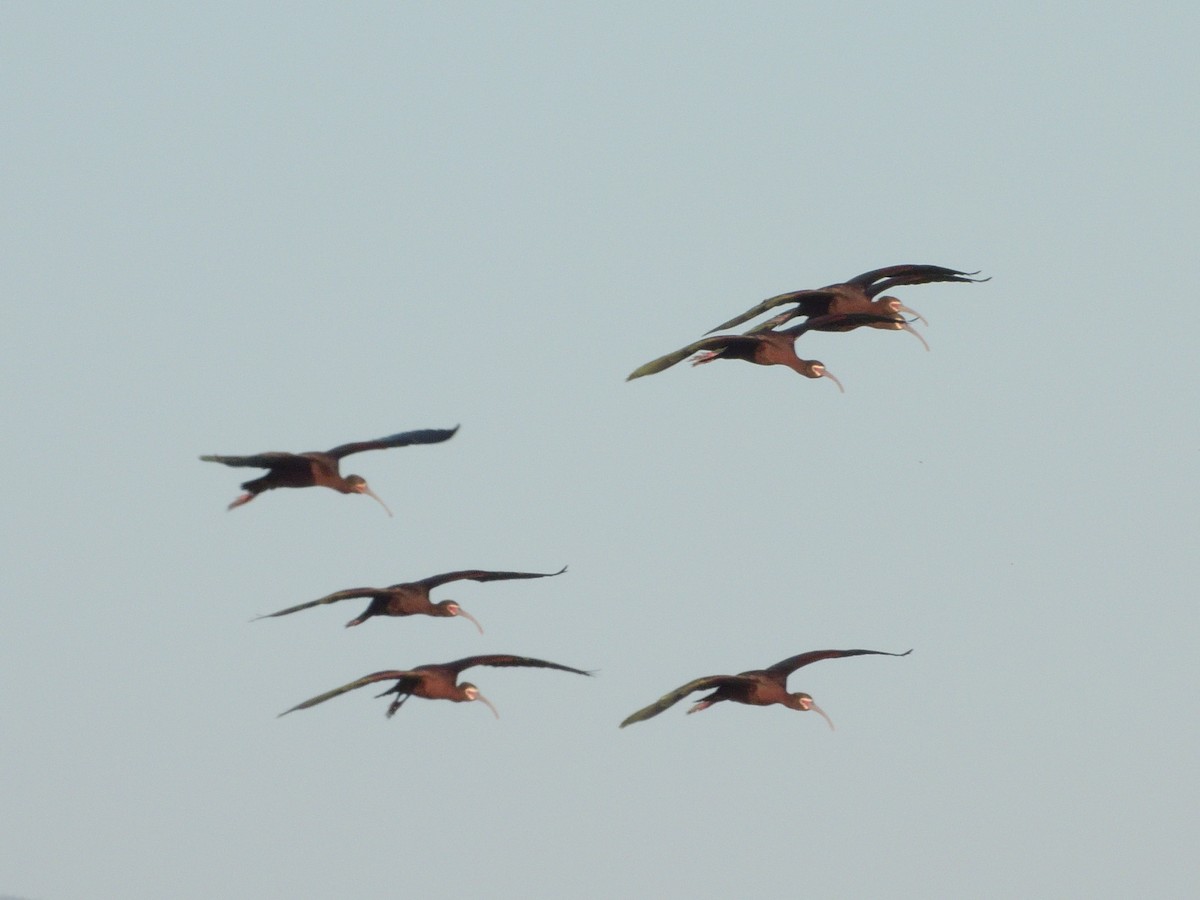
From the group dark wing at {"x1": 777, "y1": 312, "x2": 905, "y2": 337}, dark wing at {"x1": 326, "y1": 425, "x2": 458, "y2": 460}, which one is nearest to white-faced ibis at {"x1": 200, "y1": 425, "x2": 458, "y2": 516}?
dark wing at {"x1": 326, "y1": 425, "x2": 458, "y2": 460}

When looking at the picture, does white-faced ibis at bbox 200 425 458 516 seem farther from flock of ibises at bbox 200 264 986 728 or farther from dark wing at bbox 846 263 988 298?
dark wing at bbox 846 263 988 298

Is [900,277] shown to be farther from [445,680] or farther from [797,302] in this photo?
[445,680]

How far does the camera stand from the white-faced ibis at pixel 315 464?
31641 millimetres

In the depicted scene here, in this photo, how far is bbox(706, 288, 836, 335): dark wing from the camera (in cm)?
3531

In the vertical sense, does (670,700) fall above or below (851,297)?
below

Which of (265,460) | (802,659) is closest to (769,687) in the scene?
(802,659)

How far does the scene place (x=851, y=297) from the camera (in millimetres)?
36312

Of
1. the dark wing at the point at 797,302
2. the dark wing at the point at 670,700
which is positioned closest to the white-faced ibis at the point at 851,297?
the dark wing at the point at 797,302

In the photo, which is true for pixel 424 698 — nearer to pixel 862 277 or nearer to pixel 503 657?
pixel 503 657

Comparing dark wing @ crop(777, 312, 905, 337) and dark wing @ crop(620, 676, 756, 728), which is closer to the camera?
dark wing @ crop(620, 676, 756, 728)

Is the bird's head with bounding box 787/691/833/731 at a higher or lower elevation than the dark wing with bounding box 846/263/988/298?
lower

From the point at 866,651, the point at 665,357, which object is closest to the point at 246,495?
the point at 665,357

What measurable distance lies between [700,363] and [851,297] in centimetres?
307

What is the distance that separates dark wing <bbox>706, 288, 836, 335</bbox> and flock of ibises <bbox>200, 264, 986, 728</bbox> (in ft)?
0.05
